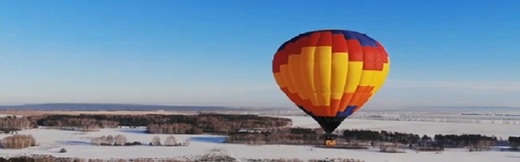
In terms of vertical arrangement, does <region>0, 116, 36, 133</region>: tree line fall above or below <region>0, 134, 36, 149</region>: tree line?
above

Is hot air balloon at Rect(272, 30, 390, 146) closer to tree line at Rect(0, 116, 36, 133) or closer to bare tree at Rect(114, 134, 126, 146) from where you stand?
bare tree at Rect(114, 134, 126, 146)

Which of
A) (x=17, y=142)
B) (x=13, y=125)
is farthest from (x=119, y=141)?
(x=13, y=125)

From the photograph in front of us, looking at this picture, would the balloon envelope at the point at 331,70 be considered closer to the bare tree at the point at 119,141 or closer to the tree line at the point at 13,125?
the bare tree at the point at 119,141

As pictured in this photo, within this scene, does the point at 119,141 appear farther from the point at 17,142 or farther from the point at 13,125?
the point at 13,125

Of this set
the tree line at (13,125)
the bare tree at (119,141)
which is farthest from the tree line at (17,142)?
the tree line at (13,125)

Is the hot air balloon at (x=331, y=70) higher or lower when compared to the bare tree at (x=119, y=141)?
higher

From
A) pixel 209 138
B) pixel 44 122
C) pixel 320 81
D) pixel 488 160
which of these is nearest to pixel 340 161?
pixel 488 160

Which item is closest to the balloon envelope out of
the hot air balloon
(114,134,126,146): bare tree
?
the hot air balloon

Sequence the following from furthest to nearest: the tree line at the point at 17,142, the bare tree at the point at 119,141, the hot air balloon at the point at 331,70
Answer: the bare tree at the point at 119,141
the tree line at the point at 17,142
the hot air balloon at the point at 331,70
